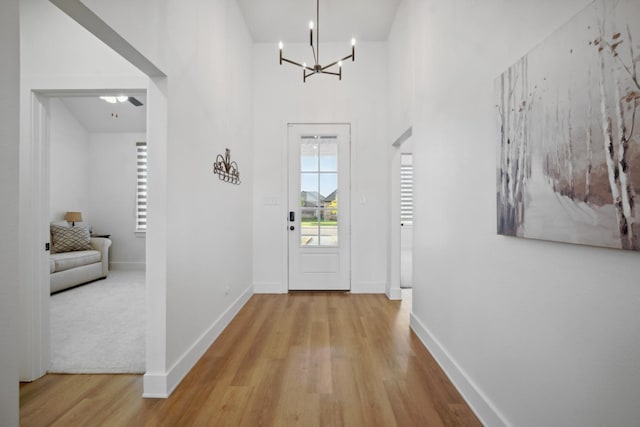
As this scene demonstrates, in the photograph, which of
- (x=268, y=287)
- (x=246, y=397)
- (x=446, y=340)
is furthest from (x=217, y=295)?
(x=446, y=340)

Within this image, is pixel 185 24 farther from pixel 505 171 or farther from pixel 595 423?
pixel 595 423

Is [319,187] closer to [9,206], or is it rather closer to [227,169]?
[227,169]

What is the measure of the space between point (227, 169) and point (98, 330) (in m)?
1.92

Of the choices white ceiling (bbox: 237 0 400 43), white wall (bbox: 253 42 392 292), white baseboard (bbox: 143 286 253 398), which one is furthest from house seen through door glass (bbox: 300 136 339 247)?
white baseboard (bbox: 143 286 253 398)

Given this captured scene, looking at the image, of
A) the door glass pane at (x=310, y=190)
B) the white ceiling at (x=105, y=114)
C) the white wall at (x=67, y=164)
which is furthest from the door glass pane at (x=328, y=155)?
the white wall at (x=67, y=164)

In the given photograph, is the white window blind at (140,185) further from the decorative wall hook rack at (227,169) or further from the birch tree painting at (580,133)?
the birch tree painting at (580,133)

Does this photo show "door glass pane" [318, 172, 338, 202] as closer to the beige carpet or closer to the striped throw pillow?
the beige carpet

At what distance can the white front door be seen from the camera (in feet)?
13.5

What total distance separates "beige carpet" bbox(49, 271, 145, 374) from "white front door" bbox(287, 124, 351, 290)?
6.46 feet

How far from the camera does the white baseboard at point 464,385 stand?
1523mm

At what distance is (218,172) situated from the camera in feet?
9.12

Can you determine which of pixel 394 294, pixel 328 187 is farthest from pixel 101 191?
pixel 394 294

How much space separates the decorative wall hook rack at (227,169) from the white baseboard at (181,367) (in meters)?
1.34

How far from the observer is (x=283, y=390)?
1880 mm
